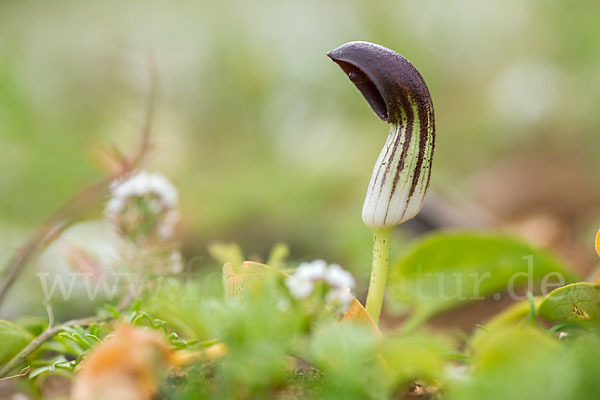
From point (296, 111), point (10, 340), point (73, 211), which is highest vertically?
point (296, 111)

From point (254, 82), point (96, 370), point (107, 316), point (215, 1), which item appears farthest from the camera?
point (215, 1)

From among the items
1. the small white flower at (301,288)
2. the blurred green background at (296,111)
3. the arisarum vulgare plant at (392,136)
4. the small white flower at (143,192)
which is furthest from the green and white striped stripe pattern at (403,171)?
the blurred green background at (296,111)

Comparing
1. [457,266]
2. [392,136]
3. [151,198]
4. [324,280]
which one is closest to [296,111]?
[457,266]

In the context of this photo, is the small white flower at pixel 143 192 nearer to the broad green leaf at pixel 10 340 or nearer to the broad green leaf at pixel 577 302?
the broad green leaf at pixel 10 340

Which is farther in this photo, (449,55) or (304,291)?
(449,55)

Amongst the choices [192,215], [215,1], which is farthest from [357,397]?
[215,1]

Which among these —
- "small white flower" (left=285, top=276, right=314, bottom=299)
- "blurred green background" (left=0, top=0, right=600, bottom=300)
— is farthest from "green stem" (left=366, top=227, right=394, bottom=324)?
"blurred green background" (left=0, top=0, right=600, bottom=300)

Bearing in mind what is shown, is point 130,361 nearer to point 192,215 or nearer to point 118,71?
point 192,215

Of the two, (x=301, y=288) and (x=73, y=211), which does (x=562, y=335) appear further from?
(x=73, y=211)
